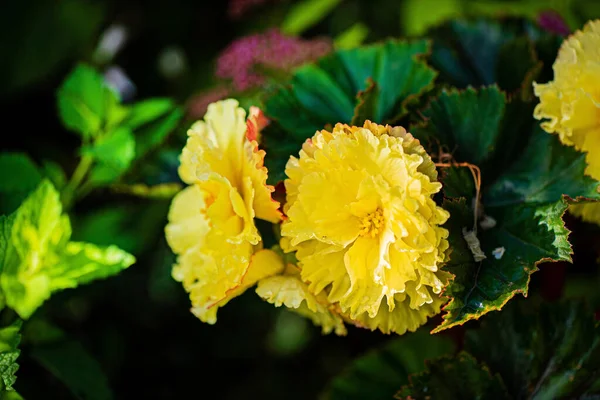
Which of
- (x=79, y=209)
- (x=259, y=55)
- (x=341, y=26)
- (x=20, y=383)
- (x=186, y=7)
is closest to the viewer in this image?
(x=20, y=383)

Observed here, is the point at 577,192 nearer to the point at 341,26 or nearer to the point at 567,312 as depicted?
the point at 567,312

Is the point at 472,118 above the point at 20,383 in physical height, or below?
above

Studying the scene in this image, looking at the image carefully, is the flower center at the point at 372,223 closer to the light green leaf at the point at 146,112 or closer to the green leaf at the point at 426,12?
the light green leaf at the point at 146,112

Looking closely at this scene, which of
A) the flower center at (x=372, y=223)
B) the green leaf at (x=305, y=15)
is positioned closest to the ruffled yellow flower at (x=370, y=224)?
the flower center at (x=372, y=223)

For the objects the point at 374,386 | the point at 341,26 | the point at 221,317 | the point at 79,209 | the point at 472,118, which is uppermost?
the point at 472,118

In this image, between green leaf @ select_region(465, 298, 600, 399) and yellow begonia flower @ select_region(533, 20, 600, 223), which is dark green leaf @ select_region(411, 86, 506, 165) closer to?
yellow begonia flower @ select_region(533, 20, 600, 223)

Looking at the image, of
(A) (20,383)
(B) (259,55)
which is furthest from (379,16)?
(A) (20,383)

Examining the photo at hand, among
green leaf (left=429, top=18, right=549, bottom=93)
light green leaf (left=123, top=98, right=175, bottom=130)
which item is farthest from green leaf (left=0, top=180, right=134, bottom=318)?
green leaf (left=429, top=18, right=549, bottom=93)
